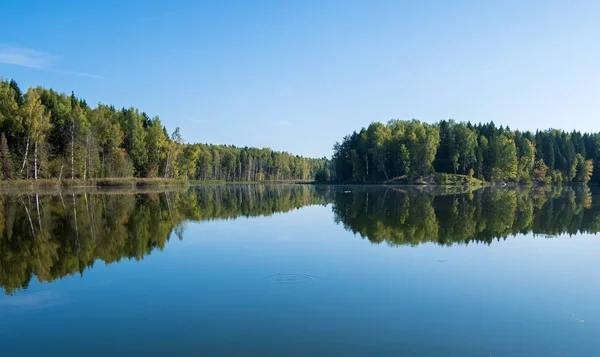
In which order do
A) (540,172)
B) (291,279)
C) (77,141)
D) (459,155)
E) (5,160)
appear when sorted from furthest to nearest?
(540,172) → (459,155) → (77,141) → (5,160) → (291,279)

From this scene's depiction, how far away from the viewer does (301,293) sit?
30.8 feet

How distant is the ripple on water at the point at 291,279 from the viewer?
34.1ft

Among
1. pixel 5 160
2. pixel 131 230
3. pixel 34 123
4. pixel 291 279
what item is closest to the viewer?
pixel 291 279

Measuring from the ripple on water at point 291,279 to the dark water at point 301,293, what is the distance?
0.05m

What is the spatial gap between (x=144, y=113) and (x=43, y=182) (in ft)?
133

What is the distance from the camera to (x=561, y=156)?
117312mm

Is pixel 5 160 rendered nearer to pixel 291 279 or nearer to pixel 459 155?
pixel 291 279

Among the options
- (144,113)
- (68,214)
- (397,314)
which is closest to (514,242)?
(397,314)

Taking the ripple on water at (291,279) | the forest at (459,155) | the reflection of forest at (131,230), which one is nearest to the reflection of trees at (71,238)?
the reflection of forest at (131,230)

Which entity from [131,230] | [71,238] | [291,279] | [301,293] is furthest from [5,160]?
[301,293]

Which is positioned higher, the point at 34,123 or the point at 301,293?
the point at 34,123

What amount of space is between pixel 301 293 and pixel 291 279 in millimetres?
1341

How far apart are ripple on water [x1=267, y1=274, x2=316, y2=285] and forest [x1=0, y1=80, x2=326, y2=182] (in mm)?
58391

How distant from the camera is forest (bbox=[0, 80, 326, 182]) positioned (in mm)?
60062
